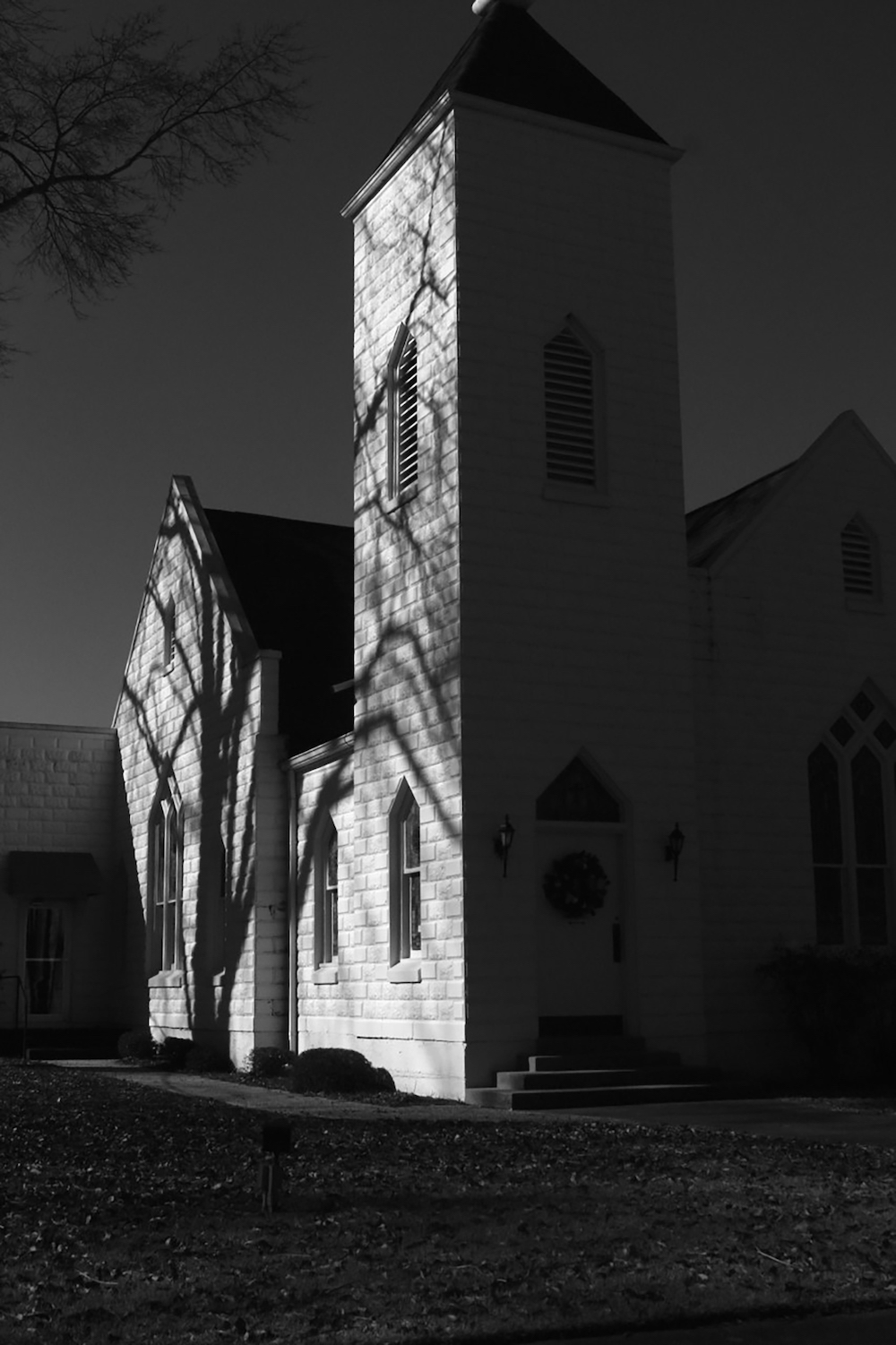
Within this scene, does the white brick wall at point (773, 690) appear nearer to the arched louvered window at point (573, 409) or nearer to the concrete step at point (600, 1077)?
the concrete step at point (600, 1077)

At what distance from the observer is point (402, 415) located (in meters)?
19.6

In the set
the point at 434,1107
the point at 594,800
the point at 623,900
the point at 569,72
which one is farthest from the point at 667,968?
the point at 569,72

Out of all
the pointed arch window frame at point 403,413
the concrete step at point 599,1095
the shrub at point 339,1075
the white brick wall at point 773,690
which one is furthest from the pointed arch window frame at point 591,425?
the shrub at point 339,1075

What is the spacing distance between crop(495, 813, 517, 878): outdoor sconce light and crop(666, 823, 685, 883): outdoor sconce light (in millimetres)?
2045

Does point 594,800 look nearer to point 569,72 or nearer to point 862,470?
point 862,470

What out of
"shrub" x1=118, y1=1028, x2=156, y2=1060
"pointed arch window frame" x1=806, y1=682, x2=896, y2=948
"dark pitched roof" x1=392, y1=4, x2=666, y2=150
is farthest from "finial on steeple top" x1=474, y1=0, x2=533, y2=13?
"shrub" x1=118, y1=1028, x2=156, y2=1060

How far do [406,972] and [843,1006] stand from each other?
16.4ft

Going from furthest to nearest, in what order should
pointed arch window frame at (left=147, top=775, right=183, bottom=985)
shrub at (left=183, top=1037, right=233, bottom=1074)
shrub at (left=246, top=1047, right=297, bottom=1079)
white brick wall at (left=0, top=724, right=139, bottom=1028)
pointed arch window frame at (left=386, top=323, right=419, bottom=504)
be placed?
white brick wall at (left=0, top=724, right=139, bottom=1028), pointed arch window frame at (left=147, top=775, right=183, bottom=985), shrub at (left=183, top=1037, right=233, bottom=1074), shrub at (left=246, top=1047, right=297, bottom=1079), pointed arch window frame at (left=386, top=323, right=419, bottom=504)

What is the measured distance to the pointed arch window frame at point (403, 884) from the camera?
18.1 metres

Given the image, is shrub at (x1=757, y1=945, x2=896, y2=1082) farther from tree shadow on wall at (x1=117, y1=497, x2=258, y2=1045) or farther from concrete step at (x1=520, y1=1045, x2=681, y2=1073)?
tree shadow on wall at (x1=117, y1=497, x2=258, y2=1045)

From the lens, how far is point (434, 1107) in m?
15.4

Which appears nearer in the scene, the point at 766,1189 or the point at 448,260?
the point at 766,1189

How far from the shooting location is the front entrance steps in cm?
1554

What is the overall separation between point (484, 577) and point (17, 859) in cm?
1450
